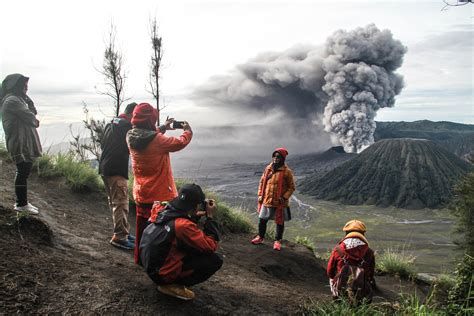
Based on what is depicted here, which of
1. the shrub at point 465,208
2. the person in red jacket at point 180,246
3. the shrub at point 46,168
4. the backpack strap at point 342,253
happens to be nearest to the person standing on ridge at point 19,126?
the person in red jacket at point 180,246

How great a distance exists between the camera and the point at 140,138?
14.8ft

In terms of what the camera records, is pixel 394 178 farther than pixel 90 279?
Yes

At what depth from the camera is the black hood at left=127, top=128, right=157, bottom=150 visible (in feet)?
14.8

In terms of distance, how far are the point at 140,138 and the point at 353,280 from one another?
2.64 meters

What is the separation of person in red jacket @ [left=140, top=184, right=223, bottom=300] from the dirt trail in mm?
285

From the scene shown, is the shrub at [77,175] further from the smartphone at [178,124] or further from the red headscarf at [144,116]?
the red headscarf at [144,116]

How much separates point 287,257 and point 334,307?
3.49 m

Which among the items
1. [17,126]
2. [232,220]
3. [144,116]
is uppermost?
[144,116]

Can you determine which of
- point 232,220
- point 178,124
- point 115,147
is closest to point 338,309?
point 178,124

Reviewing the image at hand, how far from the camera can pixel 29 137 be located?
17.4ft

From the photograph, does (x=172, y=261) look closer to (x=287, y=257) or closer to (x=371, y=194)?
(x=287, y=257)

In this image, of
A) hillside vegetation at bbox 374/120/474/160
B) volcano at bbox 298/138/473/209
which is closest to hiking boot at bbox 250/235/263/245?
volcano at bbox 298/138/473/209

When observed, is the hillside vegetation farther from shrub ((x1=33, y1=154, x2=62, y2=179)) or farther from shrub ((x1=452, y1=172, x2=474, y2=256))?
shrub ((x1=33, y1=154, x2=62, y2=179))

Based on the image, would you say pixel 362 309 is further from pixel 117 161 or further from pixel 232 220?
pixel 232 220
